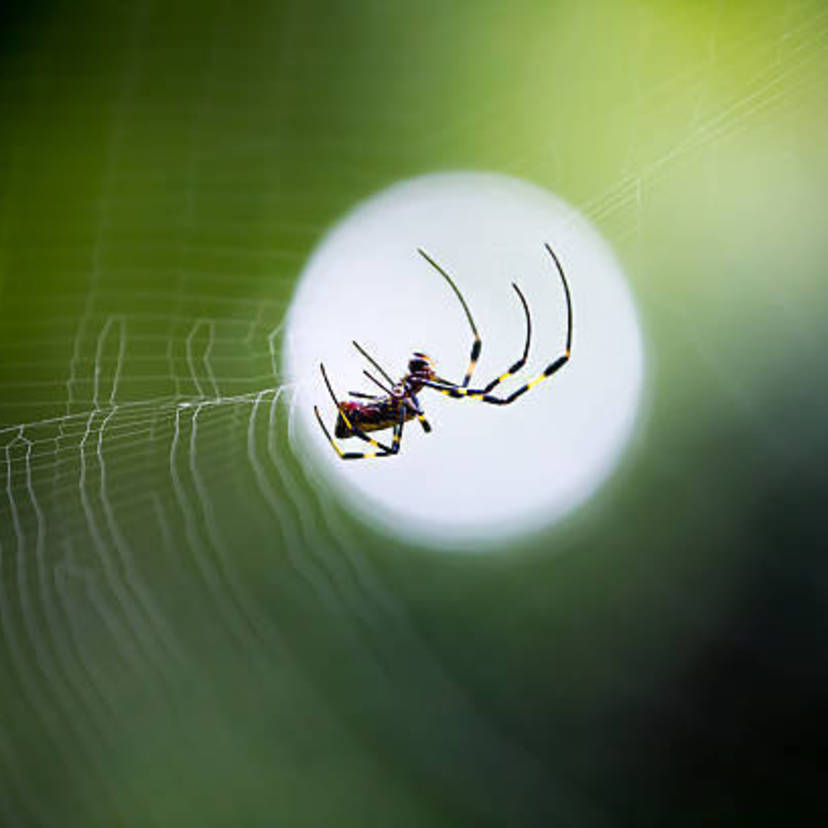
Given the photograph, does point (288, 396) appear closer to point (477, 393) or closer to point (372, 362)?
point (372, 362)

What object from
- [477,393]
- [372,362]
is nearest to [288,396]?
[372,362]

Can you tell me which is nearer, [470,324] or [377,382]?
[470,324]

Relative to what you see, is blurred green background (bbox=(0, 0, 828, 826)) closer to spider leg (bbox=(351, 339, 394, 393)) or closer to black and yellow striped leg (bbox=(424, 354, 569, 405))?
spider leg (bbox=(351, 339, 394, 393))

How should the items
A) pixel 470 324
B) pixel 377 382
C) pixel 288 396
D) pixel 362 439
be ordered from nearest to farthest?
pixel 288 396 → pixel 470 324 → pixel 377 382 → pixel 362 439

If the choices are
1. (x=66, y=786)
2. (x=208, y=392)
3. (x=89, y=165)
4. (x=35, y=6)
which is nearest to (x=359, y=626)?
(x=66, y=786)

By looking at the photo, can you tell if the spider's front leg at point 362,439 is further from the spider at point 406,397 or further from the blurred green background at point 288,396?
the blurred green background at point 288,396

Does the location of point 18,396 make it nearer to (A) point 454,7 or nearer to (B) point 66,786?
(B) point 66,786

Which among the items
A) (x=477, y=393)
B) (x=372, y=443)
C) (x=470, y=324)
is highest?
(x=470, y=324)

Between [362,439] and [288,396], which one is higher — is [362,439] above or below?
below
